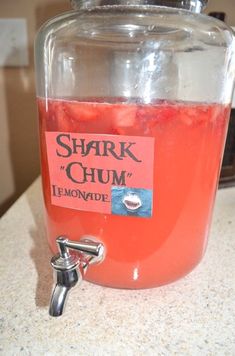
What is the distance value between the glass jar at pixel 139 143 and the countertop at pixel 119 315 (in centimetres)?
2

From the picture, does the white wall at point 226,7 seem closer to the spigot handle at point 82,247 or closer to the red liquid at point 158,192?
the red liquid at point 158,192

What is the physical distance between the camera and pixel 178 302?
0.32 metres

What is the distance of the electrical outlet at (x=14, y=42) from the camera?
81 cm

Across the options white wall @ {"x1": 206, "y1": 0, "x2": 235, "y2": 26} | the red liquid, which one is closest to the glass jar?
the red liquid

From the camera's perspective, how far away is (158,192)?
0.30m

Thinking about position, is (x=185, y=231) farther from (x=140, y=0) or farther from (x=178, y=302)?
(x=140, y=0)

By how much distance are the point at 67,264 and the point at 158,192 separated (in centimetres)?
11

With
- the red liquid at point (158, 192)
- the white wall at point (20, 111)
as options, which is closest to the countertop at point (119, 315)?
the red liquid at point (158, 192)

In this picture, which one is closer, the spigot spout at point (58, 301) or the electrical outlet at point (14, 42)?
the spigot spout at point (58, 301)

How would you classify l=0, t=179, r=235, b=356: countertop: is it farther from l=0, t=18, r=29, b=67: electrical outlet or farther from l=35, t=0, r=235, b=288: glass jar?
l=0, t=18, r=29, b=67: electrical outlet

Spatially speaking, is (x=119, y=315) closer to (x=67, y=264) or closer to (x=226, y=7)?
(x=67, y=264)

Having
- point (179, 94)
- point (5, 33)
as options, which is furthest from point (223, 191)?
point (5, 33)

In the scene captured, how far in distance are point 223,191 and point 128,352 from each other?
0.46 metres

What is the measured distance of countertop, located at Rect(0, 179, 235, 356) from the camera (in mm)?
270
